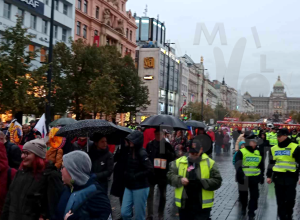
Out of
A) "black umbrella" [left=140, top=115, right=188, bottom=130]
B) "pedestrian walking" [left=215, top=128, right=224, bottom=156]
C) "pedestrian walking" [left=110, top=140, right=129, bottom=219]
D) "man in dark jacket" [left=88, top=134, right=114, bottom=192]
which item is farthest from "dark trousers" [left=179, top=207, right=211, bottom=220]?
"pedestrian walking" [left=215, top=128, right=224, bottom=156]

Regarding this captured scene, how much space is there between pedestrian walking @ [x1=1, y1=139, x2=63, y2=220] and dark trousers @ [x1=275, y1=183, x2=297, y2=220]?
15.1 feet

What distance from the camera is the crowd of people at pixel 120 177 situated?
3.62 meters

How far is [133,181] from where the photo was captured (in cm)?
682

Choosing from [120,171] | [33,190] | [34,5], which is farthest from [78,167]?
[34,5]

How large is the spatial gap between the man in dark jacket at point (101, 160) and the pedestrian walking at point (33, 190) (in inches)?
89.2

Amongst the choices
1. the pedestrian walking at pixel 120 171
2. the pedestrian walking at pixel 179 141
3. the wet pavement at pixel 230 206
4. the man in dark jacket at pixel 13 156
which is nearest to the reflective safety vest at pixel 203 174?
the pedestrian walking at pixel 120 171

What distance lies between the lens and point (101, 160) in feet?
22.5

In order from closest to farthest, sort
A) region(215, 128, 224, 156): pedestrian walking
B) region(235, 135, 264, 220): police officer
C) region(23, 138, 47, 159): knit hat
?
region(23, 138, 47, 159): knit hat → region(235, 135, 264, 220): police officer → region(215, 128, 224, 156): pedestrian walking

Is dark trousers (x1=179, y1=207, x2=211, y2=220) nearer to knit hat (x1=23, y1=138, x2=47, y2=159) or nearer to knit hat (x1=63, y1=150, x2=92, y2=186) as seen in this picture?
knit hat (x1=23, y1=138, x2=47, y2=159)

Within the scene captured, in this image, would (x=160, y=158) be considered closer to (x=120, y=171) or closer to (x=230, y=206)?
(x=120, y=171)

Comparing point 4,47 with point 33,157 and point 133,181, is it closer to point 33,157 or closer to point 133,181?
point 133,181

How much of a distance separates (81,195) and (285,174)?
505 centimetres

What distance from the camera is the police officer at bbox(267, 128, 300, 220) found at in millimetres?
7523

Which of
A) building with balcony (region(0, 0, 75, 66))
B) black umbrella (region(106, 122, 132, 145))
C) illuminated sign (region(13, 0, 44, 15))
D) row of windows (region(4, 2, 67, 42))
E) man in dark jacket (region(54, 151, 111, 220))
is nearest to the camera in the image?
man in dark jacket (region(54, 151, 111, 220))
